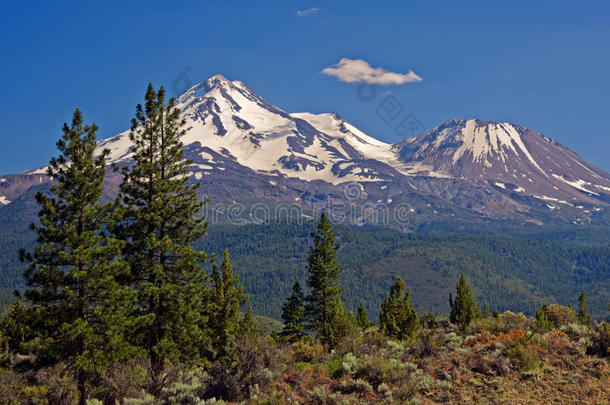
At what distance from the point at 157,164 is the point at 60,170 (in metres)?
5.75

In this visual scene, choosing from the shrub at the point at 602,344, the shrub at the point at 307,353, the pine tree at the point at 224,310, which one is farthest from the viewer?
the pine tree at the point at 224,310

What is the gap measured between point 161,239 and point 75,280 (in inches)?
218

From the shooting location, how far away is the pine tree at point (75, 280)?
917 inches

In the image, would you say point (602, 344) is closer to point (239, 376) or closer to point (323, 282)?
point (239, 376)

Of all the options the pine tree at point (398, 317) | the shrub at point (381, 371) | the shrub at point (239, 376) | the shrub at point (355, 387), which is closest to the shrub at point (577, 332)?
the shrub at point (381, 371)

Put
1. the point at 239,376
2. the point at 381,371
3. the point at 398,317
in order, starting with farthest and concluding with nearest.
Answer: the point at 398,317 < the point at 239,376 < the point at 381,371

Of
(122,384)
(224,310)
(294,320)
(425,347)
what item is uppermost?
(425,347)

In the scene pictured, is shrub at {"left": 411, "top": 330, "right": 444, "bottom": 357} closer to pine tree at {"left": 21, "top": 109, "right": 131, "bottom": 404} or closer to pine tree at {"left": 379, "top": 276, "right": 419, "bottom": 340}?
pine tree at {"left": 21, "top": 109, "right": 131, "bottom": 404}

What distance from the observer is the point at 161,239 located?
92.6 ft

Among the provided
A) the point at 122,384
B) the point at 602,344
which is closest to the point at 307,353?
the point at 122,384

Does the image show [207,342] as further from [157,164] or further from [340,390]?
[340,390]

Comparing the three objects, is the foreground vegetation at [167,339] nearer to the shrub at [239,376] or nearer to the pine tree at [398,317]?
the shrub at [239,376]

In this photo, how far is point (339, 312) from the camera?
50750mm

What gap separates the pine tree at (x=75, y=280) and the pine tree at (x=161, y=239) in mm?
2143
